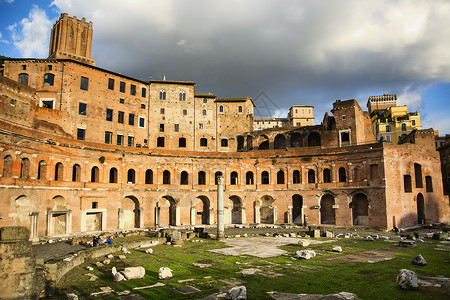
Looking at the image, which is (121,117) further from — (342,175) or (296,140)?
(342,175)

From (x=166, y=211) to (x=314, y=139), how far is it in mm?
24936

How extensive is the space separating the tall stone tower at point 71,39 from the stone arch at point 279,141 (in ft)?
96.2

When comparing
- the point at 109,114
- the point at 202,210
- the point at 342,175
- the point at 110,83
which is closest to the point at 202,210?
the point at 202,210

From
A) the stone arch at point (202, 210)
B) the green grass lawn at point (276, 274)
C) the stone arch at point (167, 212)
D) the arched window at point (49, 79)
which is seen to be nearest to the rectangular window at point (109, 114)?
the arched window at point (49, 79)

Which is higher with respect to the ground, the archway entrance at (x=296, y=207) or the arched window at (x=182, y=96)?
the arched window at (x=182, y=96)

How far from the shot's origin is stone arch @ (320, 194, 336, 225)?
38719 millimetres

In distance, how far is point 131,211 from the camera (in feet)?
122

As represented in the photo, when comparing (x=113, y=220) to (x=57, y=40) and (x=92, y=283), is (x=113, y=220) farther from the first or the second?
(x=57, y=40)

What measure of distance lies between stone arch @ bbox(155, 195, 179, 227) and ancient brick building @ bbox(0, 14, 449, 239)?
12 cm

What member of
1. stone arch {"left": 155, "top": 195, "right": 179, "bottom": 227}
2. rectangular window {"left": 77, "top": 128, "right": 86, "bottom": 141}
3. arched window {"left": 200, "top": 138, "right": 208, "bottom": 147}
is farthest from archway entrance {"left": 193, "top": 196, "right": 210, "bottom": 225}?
rectangular window {"left": 77, "top": 128, "right": 86, "bottom": 141}

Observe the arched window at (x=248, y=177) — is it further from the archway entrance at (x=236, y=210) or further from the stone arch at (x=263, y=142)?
the stone arch at (x=263, y=142)

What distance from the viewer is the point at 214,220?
4047 cm

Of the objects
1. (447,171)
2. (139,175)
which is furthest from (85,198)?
(447,171)

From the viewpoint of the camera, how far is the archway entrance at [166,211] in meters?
38.0
